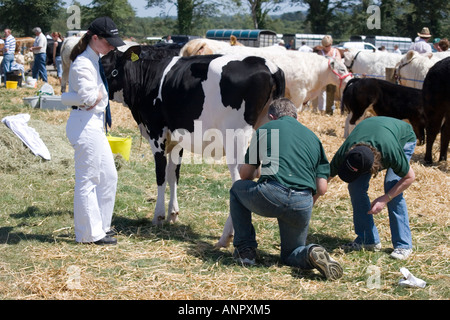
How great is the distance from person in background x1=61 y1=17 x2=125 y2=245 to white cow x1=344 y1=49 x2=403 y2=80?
12.1 meters

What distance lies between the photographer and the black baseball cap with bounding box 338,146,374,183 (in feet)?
15.9

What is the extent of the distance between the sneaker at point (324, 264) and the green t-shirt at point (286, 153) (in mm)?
533

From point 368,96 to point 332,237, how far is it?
559 cm

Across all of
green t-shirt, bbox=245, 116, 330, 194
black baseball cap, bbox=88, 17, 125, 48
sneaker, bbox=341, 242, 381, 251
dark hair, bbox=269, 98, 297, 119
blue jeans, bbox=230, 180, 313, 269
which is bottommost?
sneaker, bbox=341, 242, 381, 251

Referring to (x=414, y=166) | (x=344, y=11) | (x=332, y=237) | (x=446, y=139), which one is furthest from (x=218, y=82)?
(x=344, y=11)

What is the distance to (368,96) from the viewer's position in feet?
36.0

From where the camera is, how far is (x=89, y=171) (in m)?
5.29

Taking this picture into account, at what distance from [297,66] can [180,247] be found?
6718mm

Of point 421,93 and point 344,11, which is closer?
point 421,93


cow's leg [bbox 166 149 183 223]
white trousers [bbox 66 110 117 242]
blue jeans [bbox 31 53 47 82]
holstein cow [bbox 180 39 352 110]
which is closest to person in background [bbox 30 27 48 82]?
blue jeans [bbox 31 53 47 82]

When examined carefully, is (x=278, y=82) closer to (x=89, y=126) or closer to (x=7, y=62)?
(x=89, y=126)

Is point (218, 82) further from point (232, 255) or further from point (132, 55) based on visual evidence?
point (232, 255)

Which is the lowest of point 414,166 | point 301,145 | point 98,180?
point 414,166

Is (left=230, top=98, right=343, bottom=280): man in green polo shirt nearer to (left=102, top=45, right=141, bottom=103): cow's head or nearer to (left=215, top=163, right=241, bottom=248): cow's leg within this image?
(left=215, top=163, right=241, bottom=248): cow's leg
